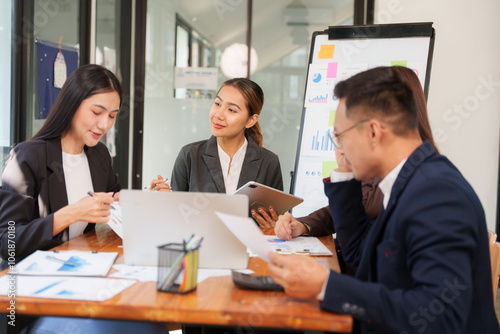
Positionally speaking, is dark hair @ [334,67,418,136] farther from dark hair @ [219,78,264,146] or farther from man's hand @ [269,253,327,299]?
dark hair @ [219,78,264,146]

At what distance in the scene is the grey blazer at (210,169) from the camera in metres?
2.72

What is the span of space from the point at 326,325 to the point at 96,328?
800 mm

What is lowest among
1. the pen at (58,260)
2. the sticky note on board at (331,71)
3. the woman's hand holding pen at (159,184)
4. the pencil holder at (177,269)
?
the pen at (58,260)

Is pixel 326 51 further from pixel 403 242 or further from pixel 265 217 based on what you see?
pixel 403 242

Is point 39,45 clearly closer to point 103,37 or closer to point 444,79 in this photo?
point 103,37

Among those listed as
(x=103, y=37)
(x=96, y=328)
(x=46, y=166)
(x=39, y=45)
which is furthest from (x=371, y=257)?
(x=103, y=37)

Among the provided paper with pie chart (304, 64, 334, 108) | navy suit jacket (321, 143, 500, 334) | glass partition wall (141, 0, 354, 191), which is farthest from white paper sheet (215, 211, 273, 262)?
glass partition wall (141, 0, 354, 191)

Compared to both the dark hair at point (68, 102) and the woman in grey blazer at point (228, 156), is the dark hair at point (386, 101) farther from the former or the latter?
the woman in grey blazer at point (228, 156)

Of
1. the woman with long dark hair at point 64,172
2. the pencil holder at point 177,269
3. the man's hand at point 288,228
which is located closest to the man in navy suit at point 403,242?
the pencil holder at point 177,269

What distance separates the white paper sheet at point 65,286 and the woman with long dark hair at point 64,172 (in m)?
0.39

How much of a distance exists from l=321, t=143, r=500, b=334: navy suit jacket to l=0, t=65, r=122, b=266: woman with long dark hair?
0.98 metres

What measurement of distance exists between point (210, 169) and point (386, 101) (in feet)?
5.06

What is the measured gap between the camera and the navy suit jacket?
43.4 inches

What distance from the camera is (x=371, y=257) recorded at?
1388 mm
